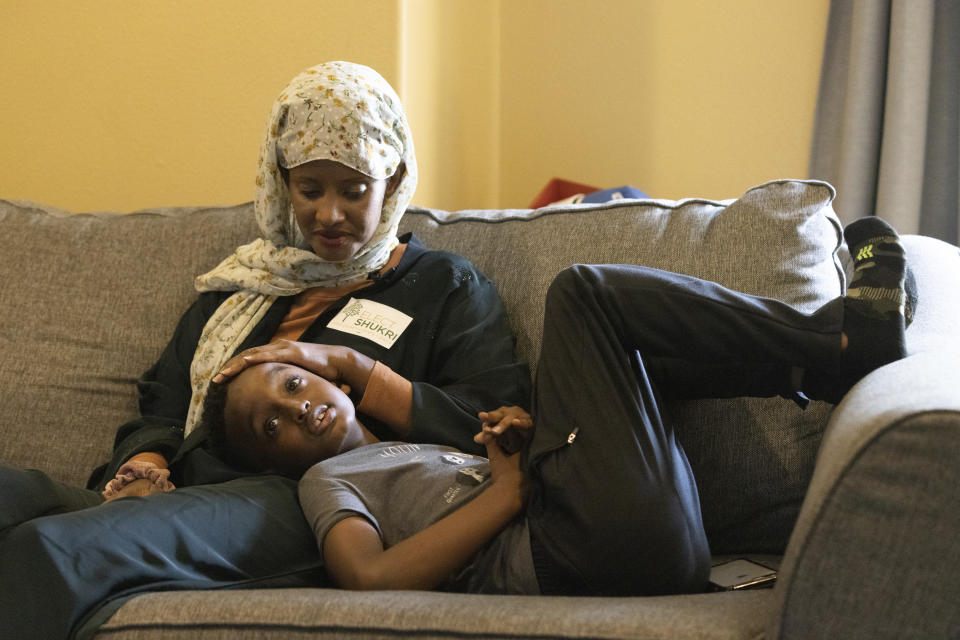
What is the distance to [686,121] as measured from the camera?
263cm

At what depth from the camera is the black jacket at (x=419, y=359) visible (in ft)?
5.09

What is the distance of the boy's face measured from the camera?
1463 millimetres

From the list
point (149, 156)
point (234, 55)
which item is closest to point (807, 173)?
point (234, 55)

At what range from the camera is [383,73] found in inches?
92.4

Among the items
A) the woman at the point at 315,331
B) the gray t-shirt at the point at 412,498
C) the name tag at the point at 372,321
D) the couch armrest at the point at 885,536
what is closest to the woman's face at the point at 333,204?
the woman at the point at 315,331

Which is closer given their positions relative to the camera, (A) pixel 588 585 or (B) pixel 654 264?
(A) pixel 588 585

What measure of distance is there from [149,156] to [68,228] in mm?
606

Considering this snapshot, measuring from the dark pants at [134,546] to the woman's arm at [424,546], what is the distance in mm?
106

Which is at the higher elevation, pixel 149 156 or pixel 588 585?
pixel 149 156

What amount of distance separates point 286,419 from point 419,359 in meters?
0.31

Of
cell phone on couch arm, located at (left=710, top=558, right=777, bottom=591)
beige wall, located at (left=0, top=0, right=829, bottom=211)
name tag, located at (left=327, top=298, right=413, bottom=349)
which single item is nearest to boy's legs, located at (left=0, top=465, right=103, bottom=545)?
name tag, located at (left=327, top=298, right=413, bottom=349)

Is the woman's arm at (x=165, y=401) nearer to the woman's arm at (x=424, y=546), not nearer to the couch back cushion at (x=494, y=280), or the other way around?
the couch back cushion at (x=494, y=280)

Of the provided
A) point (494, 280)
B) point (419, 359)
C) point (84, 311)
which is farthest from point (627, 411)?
point (84, 311)

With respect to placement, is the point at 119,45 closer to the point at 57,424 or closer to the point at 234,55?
the point at 234,55
